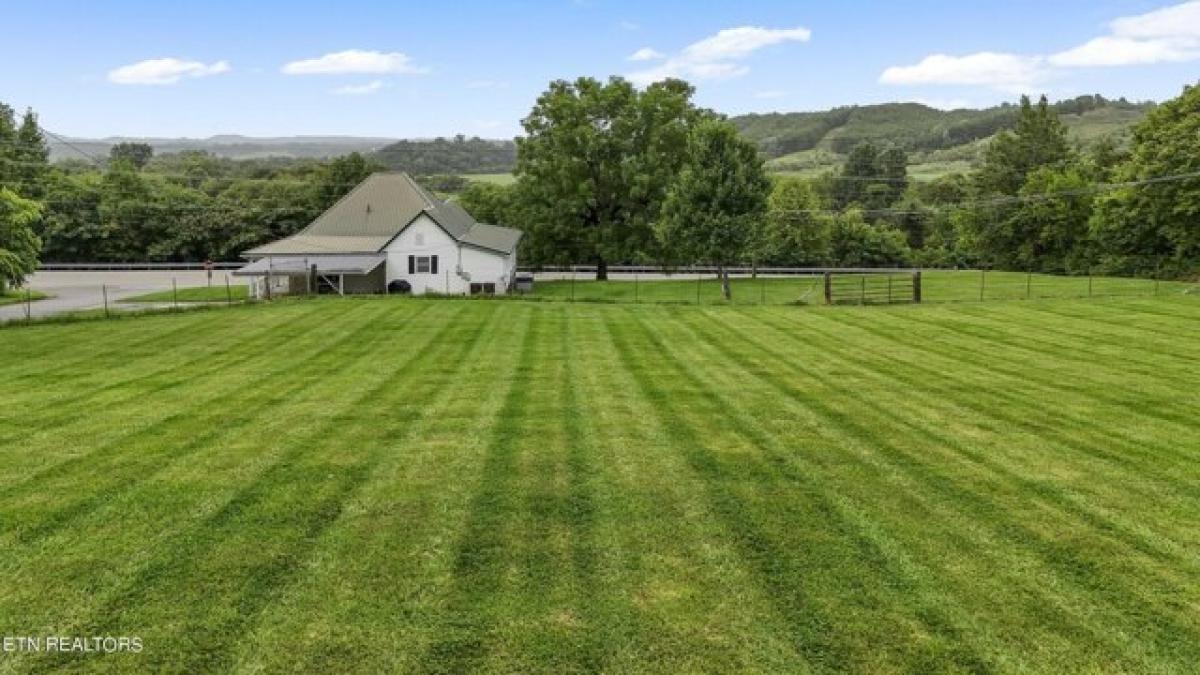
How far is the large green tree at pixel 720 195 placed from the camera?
1430 inches

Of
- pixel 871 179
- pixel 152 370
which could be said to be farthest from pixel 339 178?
pixel 871 179

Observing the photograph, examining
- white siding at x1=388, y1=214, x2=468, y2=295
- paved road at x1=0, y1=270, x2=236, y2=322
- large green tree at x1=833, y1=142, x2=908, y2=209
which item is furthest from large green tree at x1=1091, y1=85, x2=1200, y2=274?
paved road at x1=0, y1=270, x2=236, y2=322

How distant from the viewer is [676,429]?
10.5 m

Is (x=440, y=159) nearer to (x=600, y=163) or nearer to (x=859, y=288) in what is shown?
(x=600, y=163)

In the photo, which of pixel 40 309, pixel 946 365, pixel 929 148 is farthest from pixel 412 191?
pixel 929 148

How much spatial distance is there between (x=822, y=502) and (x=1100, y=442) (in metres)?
4.82

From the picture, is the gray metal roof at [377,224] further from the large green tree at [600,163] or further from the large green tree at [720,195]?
the large green tree at [720,195]

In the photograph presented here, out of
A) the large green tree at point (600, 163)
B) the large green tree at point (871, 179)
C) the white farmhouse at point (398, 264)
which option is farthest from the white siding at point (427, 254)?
the large green tree at point (871, 179)

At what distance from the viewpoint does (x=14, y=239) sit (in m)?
22.5

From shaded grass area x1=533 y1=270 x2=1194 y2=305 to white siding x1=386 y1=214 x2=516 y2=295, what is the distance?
124 inches

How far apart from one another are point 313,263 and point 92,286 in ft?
56.5

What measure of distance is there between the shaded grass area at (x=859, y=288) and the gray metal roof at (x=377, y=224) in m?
5.24

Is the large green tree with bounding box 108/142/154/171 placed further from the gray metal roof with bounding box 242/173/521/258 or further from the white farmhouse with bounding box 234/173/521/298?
the white farmhouse with bounding box 234/173/521/298

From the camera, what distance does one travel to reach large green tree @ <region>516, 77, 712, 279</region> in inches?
1809
